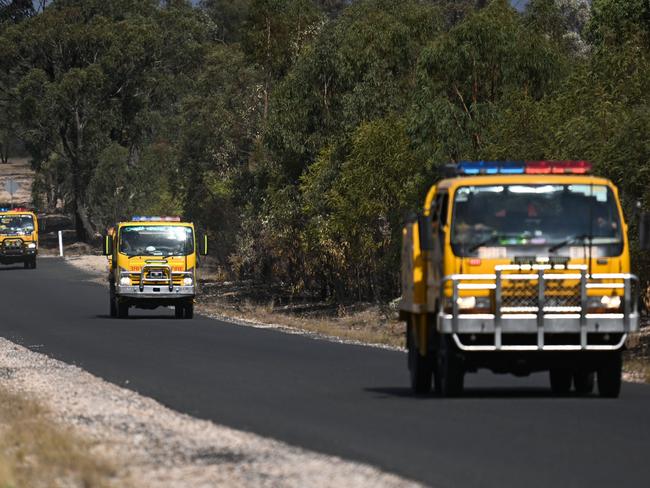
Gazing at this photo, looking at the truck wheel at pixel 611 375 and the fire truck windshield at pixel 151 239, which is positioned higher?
the fire truck windshield at pixel 151 239

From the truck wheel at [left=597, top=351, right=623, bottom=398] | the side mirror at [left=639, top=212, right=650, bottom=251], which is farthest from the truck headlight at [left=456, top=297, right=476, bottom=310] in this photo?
the side mirror at [left=639, top=212, right=650, bottom=251]

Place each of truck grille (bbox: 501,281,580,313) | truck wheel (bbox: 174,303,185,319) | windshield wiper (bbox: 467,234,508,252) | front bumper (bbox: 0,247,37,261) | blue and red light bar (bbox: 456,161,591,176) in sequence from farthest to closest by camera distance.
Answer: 1. front bumper (bbox: 0,247,37,261)
2. truck wheel (bbox: 174,303,185,319)
3. blue and red light bar (bbox: 456,161,591,176)
4. windshield wiper (bbox: 467,234,508,252)
5. truck grille (bbox: 501,281,580,313)

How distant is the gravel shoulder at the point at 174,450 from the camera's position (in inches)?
460

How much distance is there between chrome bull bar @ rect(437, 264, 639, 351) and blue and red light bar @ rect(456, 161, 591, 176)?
1235 millimetres

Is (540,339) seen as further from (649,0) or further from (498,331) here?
(649,0)

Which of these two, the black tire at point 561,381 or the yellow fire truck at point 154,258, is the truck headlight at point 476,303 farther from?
the yellow fire truck at point 154,258

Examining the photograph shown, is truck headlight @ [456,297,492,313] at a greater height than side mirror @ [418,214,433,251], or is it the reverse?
side mirror @ [418,214,433,251]

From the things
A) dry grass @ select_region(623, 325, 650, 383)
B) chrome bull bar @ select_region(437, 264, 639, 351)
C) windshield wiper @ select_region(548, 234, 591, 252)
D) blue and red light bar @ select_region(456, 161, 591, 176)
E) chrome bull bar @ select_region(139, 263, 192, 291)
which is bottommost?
dry grass @ select_region(623, 325, 650, 383)

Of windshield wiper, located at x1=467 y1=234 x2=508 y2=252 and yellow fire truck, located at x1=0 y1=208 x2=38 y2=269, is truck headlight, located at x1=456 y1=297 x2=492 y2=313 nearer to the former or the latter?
windshield wiper, located at x1=467 y1=234 x2=508 y2=252

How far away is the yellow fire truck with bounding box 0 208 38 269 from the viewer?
7762cm

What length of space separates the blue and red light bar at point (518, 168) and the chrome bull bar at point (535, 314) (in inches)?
48.6

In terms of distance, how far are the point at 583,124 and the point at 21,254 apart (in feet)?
167

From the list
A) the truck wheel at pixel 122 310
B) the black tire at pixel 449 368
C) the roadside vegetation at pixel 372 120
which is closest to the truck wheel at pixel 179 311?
the truck wheel at pixel 122 310

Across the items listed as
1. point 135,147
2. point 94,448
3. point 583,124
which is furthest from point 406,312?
point 135,147
